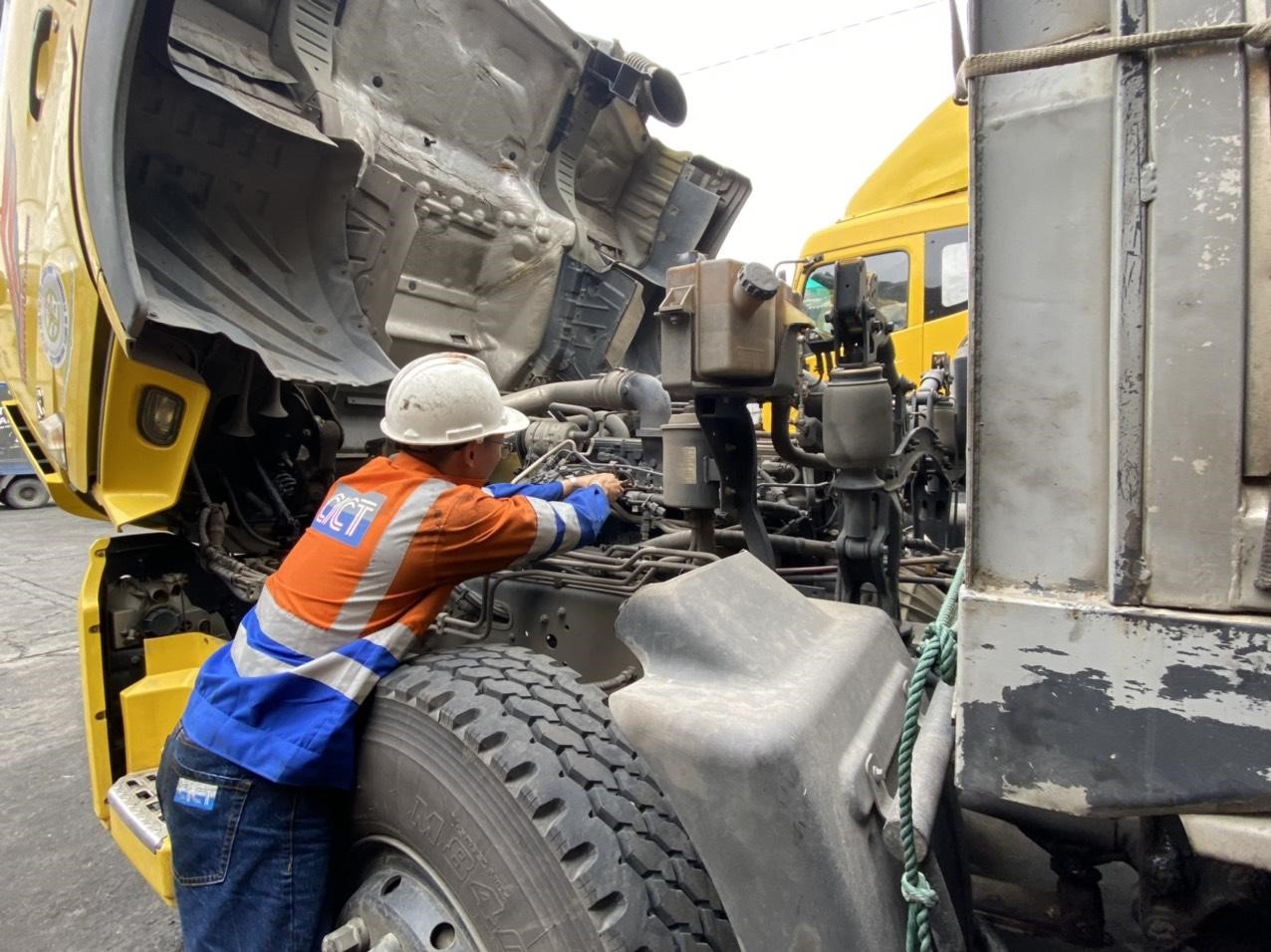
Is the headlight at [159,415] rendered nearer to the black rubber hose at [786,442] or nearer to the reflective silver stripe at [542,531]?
the reflective silver stripe at [542,531]

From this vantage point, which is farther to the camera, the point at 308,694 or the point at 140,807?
the point at 140,807

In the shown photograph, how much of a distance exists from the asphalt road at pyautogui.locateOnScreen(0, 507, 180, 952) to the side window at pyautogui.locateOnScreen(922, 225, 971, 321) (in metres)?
6.15

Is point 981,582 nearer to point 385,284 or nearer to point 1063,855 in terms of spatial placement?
point 1063,855

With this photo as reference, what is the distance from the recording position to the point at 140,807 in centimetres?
242

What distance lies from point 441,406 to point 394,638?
1.76 ft

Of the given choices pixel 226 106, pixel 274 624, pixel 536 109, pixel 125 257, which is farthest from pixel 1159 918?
pixel 536 109

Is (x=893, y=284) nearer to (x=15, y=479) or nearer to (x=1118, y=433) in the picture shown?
(x=1118, y=433)

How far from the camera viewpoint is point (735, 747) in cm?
110

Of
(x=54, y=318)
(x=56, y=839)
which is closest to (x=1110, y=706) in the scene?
(x=54, y=318)

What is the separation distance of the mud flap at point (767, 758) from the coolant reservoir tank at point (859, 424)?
2.25 feet

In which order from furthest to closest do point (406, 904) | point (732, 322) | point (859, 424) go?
point (859, 424) < point (732, 322) < point (406, 904)

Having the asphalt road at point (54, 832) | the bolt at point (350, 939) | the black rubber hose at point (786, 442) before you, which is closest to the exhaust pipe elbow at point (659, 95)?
the black rubber hose at point (786, 442)

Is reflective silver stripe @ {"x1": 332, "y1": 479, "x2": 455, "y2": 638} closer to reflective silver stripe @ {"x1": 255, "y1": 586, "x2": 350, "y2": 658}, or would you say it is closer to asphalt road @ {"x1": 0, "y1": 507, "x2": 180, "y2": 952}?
reflective silver stripe @ {"x1": 255, "y1": 586, "x2": 350, "y2": 658}

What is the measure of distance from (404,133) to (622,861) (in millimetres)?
3048
